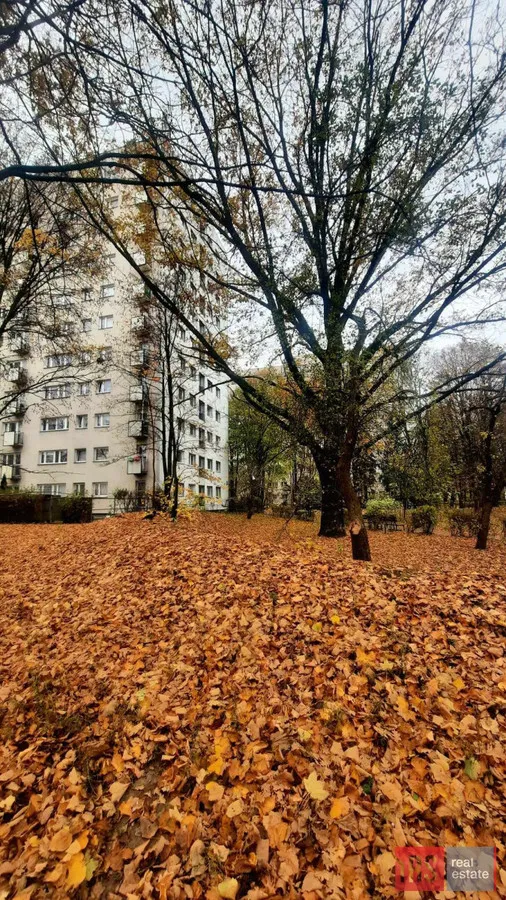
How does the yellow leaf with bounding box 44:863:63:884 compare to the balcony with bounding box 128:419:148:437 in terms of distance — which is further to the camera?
the balcony with bounding box 128:419:148:437

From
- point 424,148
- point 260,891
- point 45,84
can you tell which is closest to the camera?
point 260,891

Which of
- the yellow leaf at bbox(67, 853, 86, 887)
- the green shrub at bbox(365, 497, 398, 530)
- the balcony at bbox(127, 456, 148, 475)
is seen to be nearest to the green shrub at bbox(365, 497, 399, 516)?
the green shrub at bbox(365, 497, 398, 530)

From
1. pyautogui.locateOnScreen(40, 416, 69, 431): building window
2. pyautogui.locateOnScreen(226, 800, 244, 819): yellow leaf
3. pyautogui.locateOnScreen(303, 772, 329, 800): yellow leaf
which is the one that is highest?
pyautogui.locateOnScreen(40, 416, 69, 431): building window

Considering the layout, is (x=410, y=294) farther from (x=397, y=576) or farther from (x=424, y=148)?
(x=397, y=576)

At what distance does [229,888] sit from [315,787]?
0.74 meters

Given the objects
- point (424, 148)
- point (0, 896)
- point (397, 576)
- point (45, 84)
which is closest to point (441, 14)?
point (424, 148)

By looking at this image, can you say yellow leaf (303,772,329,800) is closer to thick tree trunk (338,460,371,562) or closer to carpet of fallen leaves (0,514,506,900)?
carpet of fallen leaves (0,514,506,900)

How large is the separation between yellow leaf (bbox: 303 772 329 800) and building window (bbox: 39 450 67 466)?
30.5 m

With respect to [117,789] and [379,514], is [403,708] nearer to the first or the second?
[117,789]

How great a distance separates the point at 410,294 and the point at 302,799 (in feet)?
37.3

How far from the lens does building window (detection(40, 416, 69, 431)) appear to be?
2945 centimetres

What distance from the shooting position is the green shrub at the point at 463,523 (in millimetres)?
16766

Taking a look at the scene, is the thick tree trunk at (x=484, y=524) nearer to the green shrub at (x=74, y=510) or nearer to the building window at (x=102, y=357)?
the building window at (x=102, y=357)

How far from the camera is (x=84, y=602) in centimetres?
597
